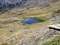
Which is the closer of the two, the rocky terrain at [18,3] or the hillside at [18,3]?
the hillside at [18,3]

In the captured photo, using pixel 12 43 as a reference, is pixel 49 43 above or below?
above

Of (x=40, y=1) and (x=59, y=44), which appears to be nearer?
(x=59, y=44)

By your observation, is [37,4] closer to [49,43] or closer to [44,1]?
[44,1]

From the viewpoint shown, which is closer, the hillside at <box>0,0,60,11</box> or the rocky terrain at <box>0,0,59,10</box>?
the hillside at <box>0,0,60,11</box>

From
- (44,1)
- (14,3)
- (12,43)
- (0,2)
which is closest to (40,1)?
(44,1)

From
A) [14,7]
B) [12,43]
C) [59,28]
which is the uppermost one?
[59,28]

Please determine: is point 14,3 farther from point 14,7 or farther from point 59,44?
point 59,44

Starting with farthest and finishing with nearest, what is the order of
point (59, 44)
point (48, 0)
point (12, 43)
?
point (48, 0)
point (12, 43)
point (59, 44)

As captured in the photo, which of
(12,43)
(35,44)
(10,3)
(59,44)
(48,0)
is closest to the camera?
(59,44)

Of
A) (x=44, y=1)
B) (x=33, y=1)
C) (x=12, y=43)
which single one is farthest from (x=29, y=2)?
(x=12, y=43)
